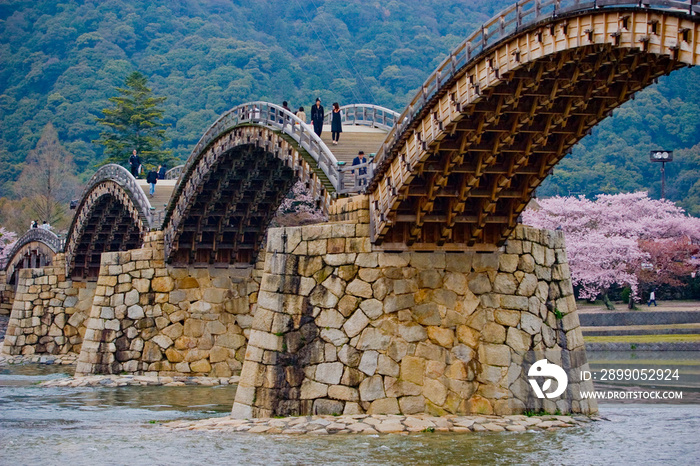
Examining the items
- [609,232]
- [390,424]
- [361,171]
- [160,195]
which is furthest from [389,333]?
[609,232]

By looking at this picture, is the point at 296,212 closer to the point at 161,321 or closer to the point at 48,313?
the point at 48,313

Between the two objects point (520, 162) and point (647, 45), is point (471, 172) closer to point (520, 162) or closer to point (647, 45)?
point (520, 162)

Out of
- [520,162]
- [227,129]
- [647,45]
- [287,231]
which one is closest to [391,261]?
[287,231]

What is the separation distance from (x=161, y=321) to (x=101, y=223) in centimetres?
1151

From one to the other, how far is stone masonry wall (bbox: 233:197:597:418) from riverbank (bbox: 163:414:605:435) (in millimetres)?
331

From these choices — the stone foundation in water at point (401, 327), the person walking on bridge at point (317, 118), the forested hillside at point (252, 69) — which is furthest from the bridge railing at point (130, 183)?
the forested hillside at point (252, 69)

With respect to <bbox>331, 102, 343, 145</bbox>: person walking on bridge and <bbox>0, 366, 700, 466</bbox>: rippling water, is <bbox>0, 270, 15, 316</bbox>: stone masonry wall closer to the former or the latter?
<bbox>0, 366, 700, 466</bbox>: rippling water

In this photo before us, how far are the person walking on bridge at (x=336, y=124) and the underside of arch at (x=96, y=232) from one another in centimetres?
1470

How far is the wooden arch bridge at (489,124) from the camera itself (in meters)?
13.1

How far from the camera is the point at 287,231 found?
19.3m

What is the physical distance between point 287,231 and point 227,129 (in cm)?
894

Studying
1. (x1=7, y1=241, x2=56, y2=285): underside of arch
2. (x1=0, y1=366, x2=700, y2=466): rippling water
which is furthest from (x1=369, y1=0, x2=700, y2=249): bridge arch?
(x1=7, y1=241, x2=56, y2=285): underside of arch

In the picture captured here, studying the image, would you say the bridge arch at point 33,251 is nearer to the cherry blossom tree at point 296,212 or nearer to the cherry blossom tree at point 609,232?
the cherry blossom tree at point 296,212

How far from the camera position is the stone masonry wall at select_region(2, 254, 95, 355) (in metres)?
41.3
